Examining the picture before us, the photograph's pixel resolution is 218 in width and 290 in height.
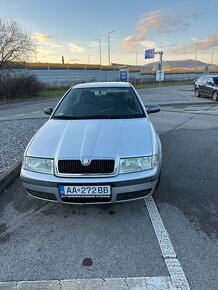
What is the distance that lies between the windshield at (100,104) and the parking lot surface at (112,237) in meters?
1.35

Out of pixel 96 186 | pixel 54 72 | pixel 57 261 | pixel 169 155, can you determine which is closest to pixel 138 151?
pixel 96 186

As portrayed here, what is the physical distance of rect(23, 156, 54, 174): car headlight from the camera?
2.35 meters

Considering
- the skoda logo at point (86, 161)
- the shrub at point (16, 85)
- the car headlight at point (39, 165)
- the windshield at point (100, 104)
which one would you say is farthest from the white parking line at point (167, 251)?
the shrub at point (16, 85)

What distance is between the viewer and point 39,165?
2.40m

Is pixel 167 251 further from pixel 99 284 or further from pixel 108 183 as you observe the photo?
pixel 108 183

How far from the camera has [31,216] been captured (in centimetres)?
263

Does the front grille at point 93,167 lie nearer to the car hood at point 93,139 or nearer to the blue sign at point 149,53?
the car hood at point 93,139

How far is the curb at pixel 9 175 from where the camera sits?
3.28 m

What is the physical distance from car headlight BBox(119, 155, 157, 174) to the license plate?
27 cm

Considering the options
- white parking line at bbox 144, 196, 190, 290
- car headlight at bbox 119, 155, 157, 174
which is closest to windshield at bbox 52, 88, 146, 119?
car headlight at bbox 119, 155, 157, 174

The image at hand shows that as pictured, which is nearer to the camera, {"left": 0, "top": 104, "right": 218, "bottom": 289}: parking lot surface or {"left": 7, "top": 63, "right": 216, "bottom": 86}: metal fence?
{"left": 0, "top": 104, "right": 218, "bottom": 289}: parking lot surface

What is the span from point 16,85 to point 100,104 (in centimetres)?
1629

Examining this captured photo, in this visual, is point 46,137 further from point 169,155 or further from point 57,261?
point 169,155

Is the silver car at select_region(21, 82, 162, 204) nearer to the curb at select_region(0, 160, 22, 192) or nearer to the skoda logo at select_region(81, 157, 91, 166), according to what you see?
the skoda logo at select_region(81, 157, 91, 166)
